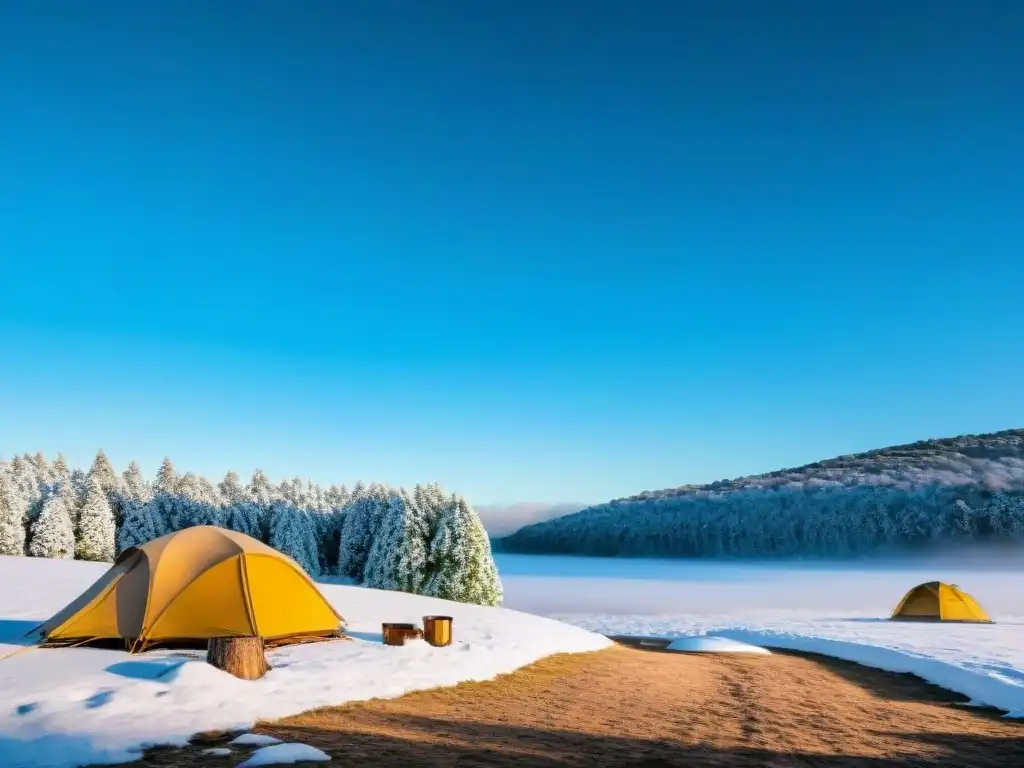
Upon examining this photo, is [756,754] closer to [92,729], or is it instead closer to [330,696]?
[330,696]

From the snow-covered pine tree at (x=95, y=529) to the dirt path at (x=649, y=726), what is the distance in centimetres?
5559

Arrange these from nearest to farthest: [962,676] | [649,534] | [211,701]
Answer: [211,701] < [962,676] < [649,534]

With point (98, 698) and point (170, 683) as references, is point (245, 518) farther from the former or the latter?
point (98, 698)

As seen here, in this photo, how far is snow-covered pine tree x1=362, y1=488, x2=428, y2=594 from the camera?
2026 inches

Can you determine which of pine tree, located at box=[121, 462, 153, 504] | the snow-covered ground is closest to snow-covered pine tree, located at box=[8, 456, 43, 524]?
pine tree, located at box=[121, 462, 153, 504]

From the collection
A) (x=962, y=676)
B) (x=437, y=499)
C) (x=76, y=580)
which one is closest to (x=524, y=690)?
(x=962, y=676)

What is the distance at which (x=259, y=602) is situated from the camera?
51.1 feet

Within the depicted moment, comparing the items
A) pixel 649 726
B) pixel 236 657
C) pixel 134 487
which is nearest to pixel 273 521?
pixel 134 487

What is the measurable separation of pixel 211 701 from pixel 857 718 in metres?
11.8

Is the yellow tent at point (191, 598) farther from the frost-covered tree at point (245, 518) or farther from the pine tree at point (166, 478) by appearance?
the pine tree at point (166, 478)

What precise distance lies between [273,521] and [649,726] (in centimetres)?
6726

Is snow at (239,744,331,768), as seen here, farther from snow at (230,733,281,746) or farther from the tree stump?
the tree stump

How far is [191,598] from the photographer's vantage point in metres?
15.0

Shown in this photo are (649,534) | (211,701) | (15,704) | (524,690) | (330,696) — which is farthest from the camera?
(649,534)
